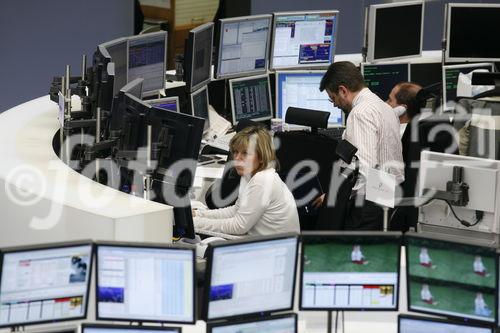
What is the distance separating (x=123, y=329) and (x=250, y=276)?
43 centimetres

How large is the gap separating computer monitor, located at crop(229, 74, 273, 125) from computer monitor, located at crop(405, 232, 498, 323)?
384 cm

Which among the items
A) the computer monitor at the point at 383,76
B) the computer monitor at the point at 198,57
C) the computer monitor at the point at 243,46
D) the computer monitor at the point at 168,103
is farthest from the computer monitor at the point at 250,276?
the computer monitor at the point at 383,76

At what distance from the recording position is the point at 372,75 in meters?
7.66

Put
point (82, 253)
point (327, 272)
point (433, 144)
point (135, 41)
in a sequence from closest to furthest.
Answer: point (82, 253) → point (327, 272) → point (433, 144) → point (135, 41)

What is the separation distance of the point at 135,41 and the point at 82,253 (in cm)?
333

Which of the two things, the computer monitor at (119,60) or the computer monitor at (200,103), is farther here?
the computer monitor at (200,103)

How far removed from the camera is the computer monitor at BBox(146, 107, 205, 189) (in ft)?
14.5

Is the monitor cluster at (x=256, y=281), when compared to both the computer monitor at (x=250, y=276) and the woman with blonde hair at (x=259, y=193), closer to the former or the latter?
the computer monitor at (x=250, y=276)

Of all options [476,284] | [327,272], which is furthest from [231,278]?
[476,284]

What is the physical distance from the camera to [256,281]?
10.8ft

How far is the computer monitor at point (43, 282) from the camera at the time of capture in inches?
123

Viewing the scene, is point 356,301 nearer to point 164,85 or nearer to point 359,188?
point 359,188

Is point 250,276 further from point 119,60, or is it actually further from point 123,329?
point 119,60

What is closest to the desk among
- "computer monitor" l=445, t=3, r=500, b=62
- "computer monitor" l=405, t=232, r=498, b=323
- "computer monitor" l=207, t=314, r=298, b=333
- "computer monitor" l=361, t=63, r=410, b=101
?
"computer monitor" l=207, t=314, r=298, b=333
